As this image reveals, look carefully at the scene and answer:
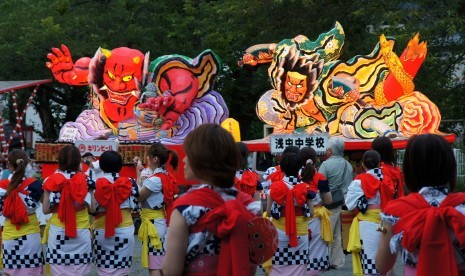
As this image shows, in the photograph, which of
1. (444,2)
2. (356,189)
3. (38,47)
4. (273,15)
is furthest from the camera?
(38,47)

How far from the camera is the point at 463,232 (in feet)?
14.4

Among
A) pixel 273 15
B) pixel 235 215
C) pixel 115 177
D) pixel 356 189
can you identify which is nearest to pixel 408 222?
pixel 235 215

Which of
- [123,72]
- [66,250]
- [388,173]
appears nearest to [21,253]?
[66,250]

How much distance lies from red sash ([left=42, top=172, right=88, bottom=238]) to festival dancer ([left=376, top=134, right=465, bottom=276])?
4.74m

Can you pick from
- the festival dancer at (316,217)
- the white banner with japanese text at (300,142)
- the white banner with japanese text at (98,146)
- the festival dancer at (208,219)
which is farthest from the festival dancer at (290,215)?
the white banner with japanese text at (98,146)

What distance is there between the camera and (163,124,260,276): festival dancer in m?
4.39

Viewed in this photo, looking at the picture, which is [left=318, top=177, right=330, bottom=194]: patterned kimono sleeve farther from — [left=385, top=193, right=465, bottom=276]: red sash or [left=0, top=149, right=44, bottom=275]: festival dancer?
[left=385, top=193, right=465, bottom=276]: red sash

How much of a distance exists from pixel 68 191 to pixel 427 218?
507 centimetres

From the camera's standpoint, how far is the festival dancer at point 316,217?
9.85m

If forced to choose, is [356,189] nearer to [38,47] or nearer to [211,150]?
[211,150]

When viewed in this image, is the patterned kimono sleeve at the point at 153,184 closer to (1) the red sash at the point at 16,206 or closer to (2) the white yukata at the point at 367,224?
(1) the red sash at the point at 16,206

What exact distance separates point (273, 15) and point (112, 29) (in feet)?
17.3

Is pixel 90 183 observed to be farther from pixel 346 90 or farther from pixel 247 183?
pixel 346 90

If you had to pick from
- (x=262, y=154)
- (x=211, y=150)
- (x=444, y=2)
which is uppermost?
(x=444, y=2)
